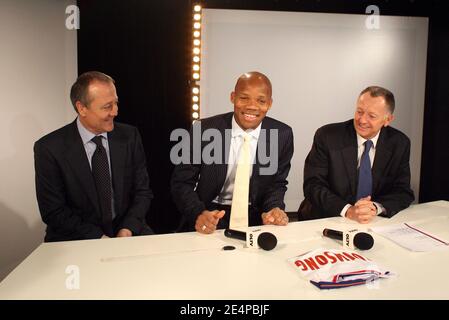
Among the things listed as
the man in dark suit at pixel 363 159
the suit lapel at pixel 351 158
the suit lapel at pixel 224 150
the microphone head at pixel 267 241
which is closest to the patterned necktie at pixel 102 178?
the suit lapel at pixel 224 150

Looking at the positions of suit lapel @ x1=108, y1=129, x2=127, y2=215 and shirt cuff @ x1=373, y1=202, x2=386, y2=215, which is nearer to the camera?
shirt cuff @ x1=373, y1=202, x2=386, y2=215

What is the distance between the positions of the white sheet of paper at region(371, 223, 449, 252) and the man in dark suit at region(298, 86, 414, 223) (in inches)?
21.4

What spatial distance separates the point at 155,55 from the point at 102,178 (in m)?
1.79

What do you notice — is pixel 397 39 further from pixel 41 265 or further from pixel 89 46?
pixel 41 265

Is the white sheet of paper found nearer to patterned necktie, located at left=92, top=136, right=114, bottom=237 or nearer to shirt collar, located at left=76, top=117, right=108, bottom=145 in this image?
patterned necktie, located at left=92, top=136, right=114, bottom=237

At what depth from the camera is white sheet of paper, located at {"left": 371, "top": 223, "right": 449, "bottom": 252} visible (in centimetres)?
199

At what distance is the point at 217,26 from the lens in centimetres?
480

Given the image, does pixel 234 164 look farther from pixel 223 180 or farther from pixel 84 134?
pixel 84 134

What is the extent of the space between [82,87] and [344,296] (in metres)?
1.84

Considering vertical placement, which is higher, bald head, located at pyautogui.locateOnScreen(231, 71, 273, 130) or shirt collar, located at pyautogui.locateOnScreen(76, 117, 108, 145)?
bald head, located at pyautogui.locateOnScreen(231, 71, 273, 130)

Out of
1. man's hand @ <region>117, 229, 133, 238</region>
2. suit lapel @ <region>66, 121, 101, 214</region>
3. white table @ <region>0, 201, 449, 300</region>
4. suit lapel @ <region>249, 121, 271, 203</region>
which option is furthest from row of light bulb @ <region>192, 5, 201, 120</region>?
white table @ <region>0, 201, 449, 300</region>

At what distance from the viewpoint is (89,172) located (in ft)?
8.40

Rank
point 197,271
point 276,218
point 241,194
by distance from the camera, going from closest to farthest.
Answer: point 197,271 → point 276,218 → point 241,194

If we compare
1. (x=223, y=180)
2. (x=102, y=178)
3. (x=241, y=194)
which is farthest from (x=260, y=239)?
(x=102, y=178)
